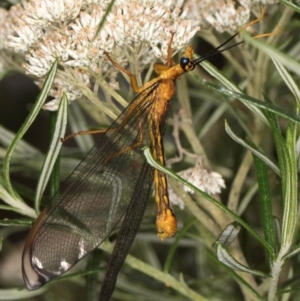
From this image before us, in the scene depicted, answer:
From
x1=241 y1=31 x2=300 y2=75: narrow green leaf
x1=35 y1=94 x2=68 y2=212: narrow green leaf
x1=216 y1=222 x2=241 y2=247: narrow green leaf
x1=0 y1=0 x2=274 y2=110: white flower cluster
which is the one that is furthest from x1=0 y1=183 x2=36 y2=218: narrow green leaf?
x1=241 y1=31 x2=300 y2=75: narrow green leaf

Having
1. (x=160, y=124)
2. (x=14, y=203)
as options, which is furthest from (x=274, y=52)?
(x=14, y=203)

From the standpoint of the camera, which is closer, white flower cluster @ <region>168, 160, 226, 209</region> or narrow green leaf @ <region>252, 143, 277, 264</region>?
narrow green leaf @ <region>252, 143, 277, 264</region>

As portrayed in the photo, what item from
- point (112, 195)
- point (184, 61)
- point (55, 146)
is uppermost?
point (184, 61)

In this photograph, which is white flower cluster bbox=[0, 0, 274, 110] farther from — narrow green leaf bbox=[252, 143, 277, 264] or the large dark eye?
narrow green leaf bbox=[252, 143, 277, 264]

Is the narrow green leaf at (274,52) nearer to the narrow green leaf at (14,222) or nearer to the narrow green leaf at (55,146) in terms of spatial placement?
the narrow green leaf at (55,146)

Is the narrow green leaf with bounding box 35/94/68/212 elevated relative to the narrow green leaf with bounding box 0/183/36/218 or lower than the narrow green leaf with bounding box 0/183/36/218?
elevated

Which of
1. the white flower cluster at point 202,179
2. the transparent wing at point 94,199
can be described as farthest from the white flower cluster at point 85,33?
the white flower cluster at point 202,179

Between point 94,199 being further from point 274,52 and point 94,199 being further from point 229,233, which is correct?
point 274,52

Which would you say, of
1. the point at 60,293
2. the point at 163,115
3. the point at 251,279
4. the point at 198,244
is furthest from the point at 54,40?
the point at 60,293

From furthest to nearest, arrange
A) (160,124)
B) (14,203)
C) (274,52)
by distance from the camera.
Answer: (160,124), (14,203), (274,52)
